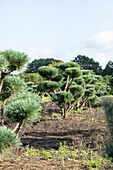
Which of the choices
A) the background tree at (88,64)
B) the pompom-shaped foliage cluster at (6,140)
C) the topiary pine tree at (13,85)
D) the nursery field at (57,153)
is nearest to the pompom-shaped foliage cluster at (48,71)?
the nursery field at (57,153)

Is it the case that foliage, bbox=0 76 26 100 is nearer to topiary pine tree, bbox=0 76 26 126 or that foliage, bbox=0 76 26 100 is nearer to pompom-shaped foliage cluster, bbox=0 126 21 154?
topiary pine tree, bbox=0 76 26 126

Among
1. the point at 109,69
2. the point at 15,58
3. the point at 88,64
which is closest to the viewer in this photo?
the point at 15,58

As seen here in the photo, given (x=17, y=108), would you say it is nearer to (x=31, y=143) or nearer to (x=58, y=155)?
(x=58, y=155)

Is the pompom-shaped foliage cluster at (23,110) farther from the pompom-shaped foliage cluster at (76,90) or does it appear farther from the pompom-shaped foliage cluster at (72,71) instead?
the pompom-shaped foliage cluster at (76,90)

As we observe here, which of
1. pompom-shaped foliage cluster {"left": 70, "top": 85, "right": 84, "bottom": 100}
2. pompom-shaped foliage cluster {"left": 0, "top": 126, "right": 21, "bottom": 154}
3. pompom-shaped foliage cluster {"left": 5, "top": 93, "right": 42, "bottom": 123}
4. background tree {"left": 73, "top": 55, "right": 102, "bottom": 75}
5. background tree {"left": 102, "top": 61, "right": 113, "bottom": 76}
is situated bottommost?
pompom-shaped foliage cluster {"left": 0, "top": 126, "right": 21, "bottom": 154}

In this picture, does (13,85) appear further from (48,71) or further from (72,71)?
(72,71)

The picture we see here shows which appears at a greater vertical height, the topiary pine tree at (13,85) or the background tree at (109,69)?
the background tree at (109,69)

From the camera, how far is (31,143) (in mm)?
4410

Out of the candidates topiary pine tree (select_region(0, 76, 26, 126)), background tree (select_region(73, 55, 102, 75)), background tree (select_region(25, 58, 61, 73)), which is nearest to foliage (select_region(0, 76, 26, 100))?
topiary pine tree (select_region(0, 76, 26, 126))

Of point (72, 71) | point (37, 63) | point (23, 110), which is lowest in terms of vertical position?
point (23, 110)

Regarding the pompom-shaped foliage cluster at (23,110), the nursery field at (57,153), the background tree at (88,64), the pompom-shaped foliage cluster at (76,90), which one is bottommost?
the nursery field at (57,153)

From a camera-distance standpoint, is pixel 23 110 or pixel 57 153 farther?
pixel 57 153

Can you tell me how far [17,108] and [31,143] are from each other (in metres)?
2.08

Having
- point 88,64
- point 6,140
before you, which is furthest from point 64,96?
point 88,64
